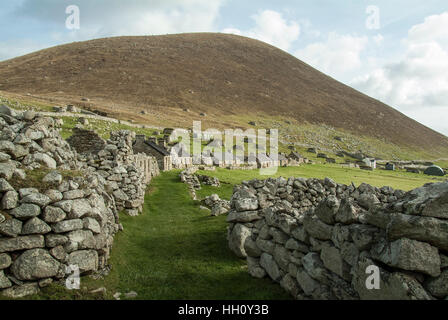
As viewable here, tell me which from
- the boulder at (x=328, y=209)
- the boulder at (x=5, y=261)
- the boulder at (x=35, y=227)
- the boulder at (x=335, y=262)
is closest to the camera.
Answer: the boulder at (x=335, y=262)

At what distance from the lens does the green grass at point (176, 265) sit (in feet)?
26.4

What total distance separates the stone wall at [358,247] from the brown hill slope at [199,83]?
93.6m

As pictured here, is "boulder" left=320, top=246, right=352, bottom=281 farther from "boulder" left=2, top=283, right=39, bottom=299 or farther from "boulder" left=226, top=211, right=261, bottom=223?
"boulder" left=2, top=283, right=39, bottom=299

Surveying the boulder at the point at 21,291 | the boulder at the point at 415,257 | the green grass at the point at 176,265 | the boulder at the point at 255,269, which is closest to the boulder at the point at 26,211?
the boulder at the point at 21,291

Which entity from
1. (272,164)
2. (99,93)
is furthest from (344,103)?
(272,164)

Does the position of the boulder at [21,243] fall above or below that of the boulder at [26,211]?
below

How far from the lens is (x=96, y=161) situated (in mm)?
17062

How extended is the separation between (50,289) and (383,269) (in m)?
7.42

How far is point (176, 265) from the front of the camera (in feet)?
33.7

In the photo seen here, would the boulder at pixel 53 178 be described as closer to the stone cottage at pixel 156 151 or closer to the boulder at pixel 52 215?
the boulder at pixel 52 215

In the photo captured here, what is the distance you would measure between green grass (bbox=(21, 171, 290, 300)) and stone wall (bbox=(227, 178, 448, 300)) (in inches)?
34.3

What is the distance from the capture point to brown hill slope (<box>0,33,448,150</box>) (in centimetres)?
12181
